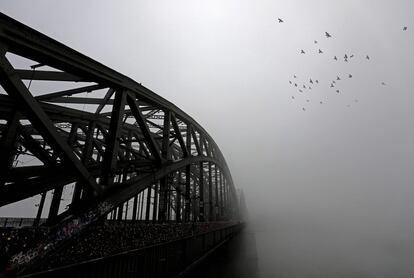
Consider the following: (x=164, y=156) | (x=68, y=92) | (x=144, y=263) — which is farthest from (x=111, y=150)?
(x=68, y=92)

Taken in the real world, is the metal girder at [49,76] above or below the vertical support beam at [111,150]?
above

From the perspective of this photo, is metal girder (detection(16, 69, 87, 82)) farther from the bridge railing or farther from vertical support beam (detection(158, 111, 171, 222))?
the bridge railing

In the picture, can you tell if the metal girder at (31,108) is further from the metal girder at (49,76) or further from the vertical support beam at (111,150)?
the metal girder at (49,76)

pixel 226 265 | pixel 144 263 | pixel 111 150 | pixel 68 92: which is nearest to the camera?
pixel 144 263

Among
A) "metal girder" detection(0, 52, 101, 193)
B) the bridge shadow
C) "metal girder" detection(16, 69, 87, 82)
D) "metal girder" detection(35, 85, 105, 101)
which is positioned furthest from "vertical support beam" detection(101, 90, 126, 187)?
the bridge shadow

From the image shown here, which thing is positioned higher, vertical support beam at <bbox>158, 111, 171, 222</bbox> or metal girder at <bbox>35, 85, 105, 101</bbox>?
metal girder at <bbox>35, 85, 105, 101</bbox>

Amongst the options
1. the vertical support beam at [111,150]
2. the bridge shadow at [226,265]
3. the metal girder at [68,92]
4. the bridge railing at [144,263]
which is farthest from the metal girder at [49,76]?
the bridge shadow at [226,265]

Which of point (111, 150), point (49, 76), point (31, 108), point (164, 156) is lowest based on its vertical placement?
point (111, 150)

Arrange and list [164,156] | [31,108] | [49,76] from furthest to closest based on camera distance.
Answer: [164,156], [49,76], [31,108]

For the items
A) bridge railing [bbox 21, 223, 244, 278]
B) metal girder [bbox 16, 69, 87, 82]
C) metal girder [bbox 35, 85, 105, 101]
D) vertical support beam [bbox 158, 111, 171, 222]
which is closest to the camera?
bridge railing [bbox 21, 223, 244, 278]

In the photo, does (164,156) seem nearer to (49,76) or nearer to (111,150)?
(111,150)

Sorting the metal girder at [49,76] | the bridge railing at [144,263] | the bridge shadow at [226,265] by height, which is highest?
the metal girder at [49,76]

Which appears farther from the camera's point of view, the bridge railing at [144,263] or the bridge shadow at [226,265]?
the bridge shadow at [226,265]

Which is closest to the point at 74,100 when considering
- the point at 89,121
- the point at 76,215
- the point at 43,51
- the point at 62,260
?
the point at 89,121
